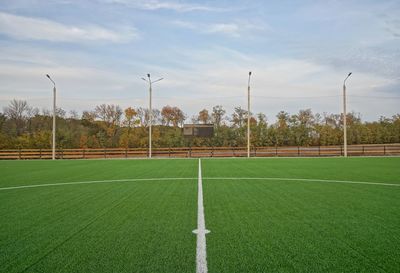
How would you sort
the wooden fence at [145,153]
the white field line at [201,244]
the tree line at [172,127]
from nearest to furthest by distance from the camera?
1. the white field line at [201,244]
2. the wooden fence at [145,153]
3. the tree line at [172,127]

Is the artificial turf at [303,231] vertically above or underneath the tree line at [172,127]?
underneath

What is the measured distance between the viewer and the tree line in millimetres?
47469

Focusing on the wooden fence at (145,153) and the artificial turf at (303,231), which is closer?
the artificial turf at (303,231)

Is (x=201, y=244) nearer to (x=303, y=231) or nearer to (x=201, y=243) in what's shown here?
(x=201, y=243)

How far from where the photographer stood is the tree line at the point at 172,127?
47.5 metres

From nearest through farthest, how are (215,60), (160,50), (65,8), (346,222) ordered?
(346,222), (65,8), (160,50), (215,60)

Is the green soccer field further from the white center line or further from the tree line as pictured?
the tree line

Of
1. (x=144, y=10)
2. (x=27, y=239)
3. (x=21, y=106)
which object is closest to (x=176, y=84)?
(x=144, y=10)

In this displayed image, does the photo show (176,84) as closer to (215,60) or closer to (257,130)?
(215,60)

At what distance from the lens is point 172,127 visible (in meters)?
59.0

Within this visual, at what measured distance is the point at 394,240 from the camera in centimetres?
368

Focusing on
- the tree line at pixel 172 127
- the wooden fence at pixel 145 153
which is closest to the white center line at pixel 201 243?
the wooden fence at pixel 145 153

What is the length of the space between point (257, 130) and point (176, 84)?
17.1m

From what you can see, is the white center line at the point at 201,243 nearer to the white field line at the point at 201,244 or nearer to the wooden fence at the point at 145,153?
the white field line at the point at 201,244
